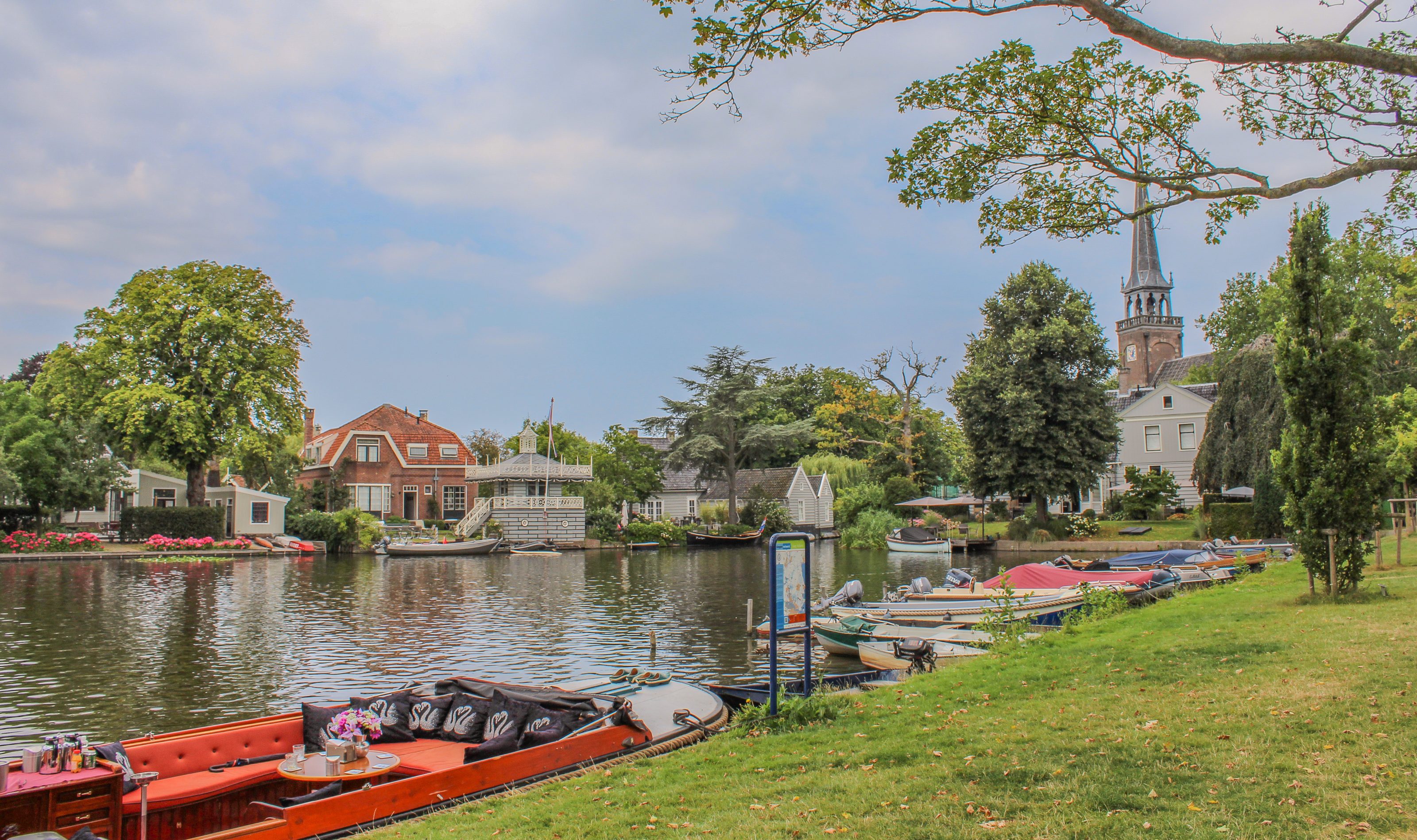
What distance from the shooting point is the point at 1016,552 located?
46.6 m

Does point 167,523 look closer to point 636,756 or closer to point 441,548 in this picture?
point 441,548

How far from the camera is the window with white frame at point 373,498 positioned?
6175 cm

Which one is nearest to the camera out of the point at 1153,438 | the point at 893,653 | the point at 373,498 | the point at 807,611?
the point at 807,611

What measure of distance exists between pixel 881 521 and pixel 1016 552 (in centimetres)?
1008

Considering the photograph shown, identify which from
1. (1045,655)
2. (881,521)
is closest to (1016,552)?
(881,521)

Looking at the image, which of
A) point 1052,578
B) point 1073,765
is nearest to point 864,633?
point 1052,578

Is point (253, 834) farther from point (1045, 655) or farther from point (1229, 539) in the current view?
point (1229, 539)

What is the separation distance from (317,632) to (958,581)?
15.9 m

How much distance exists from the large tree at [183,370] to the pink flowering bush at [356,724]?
42.5 metres

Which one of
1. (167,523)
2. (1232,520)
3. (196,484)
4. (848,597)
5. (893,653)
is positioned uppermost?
(196,484)

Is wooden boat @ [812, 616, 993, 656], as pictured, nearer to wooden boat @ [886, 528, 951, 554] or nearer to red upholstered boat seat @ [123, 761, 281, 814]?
red upholstered boat seat @ [123, 761, 281, 814]

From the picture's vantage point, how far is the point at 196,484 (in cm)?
4956

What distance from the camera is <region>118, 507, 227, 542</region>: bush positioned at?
46500 millimetres

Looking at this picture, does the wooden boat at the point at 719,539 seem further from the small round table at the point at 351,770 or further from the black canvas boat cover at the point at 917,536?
the small round table at the point at 351,770
